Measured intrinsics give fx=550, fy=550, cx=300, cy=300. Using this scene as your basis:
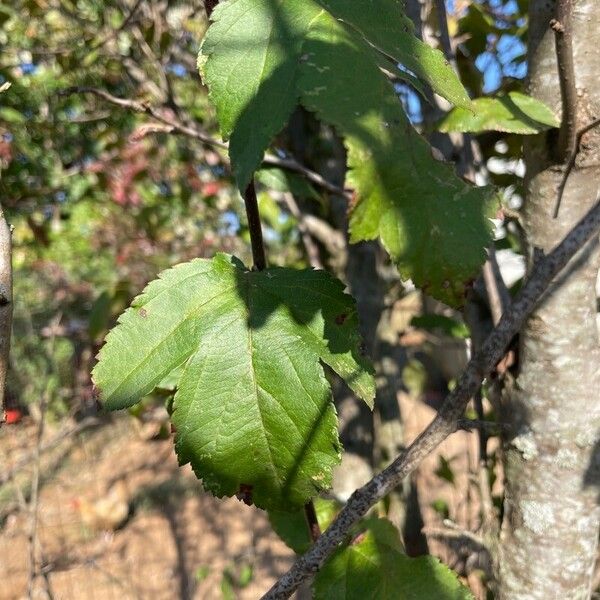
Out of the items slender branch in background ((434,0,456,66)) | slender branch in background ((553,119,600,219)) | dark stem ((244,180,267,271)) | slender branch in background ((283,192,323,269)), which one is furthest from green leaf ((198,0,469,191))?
slender branch in background ((283,192,323,269))

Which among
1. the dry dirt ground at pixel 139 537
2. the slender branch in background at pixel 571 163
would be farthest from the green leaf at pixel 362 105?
the dry dirt ground at pixel 139 537

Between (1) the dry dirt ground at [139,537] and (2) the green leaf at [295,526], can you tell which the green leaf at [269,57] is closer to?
(2) the green leaf at [295,526]

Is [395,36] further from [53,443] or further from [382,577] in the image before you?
[53,443]

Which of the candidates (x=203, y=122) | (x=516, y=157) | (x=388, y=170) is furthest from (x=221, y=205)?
(x=388, y=170)

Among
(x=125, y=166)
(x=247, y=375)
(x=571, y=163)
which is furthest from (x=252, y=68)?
(x=125, y=166)

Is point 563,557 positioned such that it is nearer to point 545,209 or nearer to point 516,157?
point 545,209
